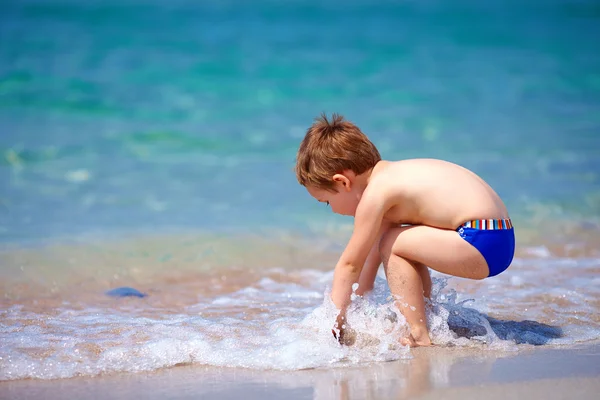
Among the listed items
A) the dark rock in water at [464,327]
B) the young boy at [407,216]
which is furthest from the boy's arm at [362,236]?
the dark rock in water at [464,327]

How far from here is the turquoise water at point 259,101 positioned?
22.7 feet

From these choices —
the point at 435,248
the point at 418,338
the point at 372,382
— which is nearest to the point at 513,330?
the point at 418,338

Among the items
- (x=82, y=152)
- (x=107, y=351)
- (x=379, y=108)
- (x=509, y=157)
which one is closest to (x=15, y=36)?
(x=82, y=152)

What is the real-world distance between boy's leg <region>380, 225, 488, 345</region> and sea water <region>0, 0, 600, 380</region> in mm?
119

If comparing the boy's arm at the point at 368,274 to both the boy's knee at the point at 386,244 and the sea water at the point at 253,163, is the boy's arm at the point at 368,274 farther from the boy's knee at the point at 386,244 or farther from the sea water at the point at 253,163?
the boy's knee at the point at 386,244

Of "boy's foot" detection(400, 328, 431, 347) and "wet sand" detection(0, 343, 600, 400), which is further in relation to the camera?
"boy's foot" detection(400, 328, 431, 347)

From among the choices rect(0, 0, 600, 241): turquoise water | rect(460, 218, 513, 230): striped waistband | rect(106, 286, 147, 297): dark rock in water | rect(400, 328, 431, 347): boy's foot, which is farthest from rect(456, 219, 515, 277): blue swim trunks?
rect(0, 0, 600, 241): turquoise water

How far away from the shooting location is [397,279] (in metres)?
3.04

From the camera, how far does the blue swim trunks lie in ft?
9.82

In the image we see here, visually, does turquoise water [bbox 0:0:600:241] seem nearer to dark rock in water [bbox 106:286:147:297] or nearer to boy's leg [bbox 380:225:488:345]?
dark rock in water [bbox 106:286:147:297]

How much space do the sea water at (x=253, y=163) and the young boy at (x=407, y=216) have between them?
7.0 inches

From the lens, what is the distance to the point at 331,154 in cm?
303

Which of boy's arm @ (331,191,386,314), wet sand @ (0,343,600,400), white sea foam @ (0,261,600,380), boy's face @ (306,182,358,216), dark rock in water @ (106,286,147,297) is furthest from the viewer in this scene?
dark rock in water @ (106,286,147,297)

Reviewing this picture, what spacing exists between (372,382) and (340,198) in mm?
849
